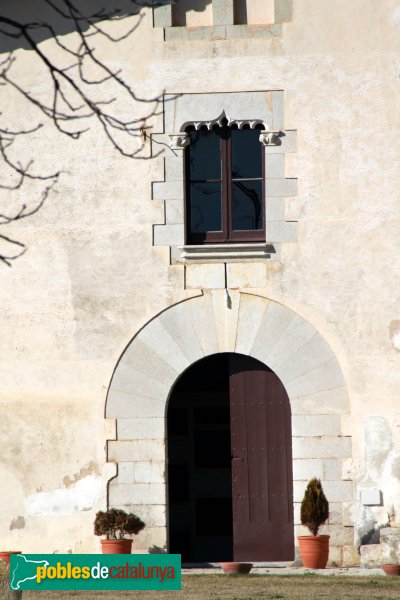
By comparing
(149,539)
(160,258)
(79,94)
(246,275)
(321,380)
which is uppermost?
(79,94)

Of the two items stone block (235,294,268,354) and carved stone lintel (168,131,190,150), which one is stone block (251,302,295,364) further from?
carved stone lintel (168,131,190,150)

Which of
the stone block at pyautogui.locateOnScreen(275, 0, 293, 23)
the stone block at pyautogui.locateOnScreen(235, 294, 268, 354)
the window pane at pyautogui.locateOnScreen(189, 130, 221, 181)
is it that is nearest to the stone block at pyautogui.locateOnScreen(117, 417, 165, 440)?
the stone block at pyautogui.locateOnScreen(235, 294, 268, 354)

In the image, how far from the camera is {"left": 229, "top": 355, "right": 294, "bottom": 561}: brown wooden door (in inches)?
588

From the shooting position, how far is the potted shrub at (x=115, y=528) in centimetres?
1415

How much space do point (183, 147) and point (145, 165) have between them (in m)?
0.49

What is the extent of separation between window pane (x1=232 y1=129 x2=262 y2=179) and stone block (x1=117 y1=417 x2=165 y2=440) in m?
3.03

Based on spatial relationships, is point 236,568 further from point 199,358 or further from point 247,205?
point 247,205

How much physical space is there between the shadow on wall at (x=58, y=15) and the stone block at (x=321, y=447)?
527cm

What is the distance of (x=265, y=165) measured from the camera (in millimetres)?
14875

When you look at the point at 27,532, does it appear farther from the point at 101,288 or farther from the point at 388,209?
the point at 388,209

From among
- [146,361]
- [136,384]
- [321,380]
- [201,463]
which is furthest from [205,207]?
[201,463]

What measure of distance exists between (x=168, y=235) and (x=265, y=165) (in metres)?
1.38

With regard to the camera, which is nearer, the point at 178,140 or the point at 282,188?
the point at 282,188

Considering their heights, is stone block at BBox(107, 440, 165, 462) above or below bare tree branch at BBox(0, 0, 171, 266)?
below
